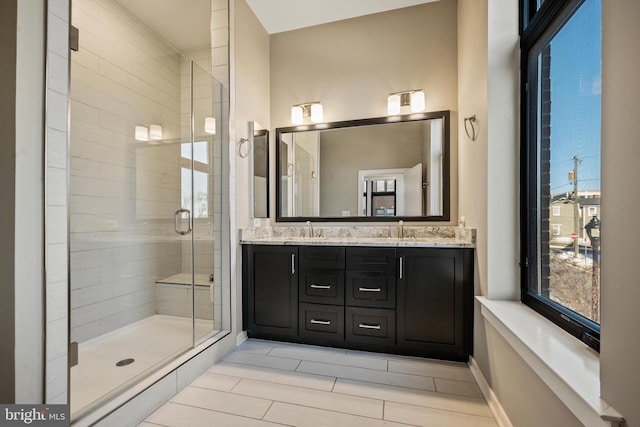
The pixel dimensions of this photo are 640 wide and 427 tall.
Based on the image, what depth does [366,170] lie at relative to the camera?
108 inches

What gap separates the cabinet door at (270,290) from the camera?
91.6 inches

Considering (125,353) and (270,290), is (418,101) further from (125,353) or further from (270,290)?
(125,353)

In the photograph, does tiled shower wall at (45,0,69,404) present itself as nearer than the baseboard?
Yes

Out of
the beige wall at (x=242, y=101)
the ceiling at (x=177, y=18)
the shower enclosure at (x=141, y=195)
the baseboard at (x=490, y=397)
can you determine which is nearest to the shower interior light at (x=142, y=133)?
the shower enclosure at (x=141, y=195)

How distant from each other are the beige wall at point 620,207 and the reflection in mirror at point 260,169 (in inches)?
Result: 93.3

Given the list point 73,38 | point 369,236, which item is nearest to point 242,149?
point 73,38

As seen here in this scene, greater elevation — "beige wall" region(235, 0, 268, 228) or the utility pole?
"beige wall" region(235, 0, 268, 228)

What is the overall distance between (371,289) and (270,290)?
0.85 metres

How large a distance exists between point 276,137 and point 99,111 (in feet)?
4.94

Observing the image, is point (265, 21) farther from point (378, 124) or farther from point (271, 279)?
point (271, 279)

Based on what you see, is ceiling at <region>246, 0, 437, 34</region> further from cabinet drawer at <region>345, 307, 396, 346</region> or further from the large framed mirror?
cabinet drawer at <region>345, 307, 396, 346</region>

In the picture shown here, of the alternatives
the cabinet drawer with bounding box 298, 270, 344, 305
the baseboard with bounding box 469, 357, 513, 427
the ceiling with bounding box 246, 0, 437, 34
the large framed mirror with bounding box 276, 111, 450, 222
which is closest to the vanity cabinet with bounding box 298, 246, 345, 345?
the cabinet drawer with bounding box 298, 270, 344, 305

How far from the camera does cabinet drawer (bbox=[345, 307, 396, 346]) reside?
2.12 metres

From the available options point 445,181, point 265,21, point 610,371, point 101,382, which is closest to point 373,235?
point 445,181
